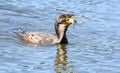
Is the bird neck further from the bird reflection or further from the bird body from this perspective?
the bird reflection

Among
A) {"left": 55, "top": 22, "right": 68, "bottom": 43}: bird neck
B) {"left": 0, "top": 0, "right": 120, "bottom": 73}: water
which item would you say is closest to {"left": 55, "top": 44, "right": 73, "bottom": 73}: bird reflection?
{"left": 0, "top": 0, "right": 120, "bottom": 73}: water

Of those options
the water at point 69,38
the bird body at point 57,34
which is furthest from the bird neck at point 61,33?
the water at point 69,38

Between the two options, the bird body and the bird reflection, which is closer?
the bird reflection

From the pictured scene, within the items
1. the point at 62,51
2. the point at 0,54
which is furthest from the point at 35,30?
the point at 0,54

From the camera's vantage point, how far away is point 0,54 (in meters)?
11.9

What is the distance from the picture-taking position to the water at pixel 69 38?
11161 mm

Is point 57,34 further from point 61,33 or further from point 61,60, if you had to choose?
point 61,60

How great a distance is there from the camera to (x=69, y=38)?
47.5 ft

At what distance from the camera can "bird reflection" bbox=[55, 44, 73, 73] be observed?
433 inches

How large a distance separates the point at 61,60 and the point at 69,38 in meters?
2.50

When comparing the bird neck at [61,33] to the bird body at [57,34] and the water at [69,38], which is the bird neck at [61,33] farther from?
the water at [69,38]

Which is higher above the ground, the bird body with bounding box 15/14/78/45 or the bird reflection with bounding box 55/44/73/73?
the bird body with bounding box 15/14/78/45

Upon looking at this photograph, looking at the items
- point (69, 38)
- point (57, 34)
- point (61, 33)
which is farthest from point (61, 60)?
point (69, 38)

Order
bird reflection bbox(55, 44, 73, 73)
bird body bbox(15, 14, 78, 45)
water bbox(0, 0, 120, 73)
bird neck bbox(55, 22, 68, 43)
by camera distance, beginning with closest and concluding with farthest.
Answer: bird reflection bbox(55, 44, 73, 73)
water bbox(0, 0, 120, 73)
bird body bbox(15, 14, 78, 45)
bird neck bbox(55, 22, 68, 43)
